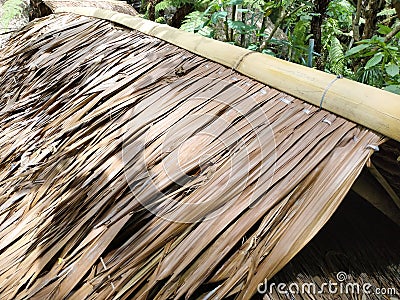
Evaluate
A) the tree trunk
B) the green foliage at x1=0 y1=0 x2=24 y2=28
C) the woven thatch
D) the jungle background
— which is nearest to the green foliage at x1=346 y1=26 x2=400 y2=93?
the jungle background

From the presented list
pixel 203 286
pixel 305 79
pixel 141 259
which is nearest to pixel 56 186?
pixel 141 259

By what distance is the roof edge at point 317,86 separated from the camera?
673mm

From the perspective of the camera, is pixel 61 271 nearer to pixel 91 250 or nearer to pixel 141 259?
pixel 91 250

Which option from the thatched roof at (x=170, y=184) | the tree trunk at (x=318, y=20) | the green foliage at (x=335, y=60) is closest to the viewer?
the thatched roof at (x=170, y=184)

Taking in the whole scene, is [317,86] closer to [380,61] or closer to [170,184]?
[170,184]

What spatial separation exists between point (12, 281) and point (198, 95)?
1.97 feet

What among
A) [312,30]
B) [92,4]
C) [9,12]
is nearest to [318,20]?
[312,30]

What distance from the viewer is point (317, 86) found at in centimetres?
80

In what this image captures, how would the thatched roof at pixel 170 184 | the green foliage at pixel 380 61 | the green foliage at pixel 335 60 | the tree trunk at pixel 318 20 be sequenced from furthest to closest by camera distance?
the green foliage at pixel 335 60, the tree trunk at pixel 318 20, the green foliage at pixel 380 61, the thatched roof at pixel 170 184

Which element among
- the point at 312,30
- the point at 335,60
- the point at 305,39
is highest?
the point at 312,30

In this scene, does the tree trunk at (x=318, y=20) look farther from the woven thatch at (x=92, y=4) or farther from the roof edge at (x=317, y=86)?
the woven thatch at (x=92, y=4)

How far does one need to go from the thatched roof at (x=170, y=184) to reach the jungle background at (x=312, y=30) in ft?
2.14

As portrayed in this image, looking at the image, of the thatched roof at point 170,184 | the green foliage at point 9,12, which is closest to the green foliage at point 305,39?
the thatched roof at point 170,184

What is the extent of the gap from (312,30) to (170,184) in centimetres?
146
